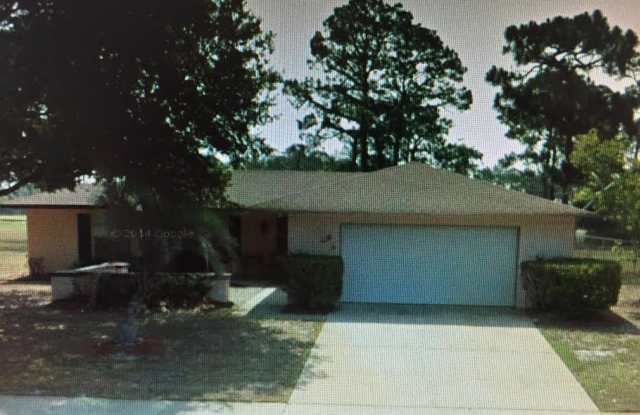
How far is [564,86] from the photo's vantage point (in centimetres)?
2569

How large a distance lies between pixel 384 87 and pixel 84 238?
20.3 m

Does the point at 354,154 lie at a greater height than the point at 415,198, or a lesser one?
greater

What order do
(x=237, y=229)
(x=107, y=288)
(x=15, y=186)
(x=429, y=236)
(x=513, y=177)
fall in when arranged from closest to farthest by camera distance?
1. (x=107, y=288)
2. (x=429, y=236)
3. (x=15, y=186)
4. (x=237, y=229)
5. (x=513, y=177)

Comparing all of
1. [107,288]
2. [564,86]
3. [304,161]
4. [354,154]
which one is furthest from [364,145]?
[107,288]

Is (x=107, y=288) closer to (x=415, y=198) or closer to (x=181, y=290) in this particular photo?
(x=181, y=290)

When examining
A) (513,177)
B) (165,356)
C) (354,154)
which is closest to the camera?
(165,356)

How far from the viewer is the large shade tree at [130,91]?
8.48 metres

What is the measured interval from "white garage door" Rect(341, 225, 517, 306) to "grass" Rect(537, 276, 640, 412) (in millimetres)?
1484

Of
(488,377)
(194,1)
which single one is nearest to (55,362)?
(488,377)

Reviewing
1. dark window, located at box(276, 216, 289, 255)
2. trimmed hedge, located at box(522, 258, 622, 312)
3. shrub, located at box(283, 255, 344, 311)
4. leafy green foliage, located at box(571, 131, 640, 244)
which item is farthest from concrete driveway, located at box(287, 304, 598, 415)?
dark window, located at box(276, 216, 289, 255)

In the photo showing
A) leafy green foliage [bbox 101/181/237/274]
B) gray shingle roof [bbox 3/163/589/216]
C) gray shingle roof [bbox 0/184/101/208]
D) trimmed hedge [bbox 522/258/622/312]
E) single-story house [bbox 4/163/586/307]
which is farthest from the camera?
gray shingle roof [bbox 0/184/101/208]

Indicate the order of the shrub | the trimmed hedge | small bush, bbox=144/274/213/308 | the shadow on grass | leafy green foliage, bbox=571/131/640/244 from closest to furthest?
the shadow on grass
the trimmed hedge
the shrub
small bush, bbox=144/274/213/308
leafy green foliage, bbox=571/131/640/244

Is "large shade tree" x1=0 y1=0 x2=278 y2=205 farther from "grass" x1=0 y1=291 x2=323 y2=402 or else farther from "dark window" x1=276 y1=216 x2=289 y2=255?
"dark window" x1=276 y1=216 x2=289 y2=255

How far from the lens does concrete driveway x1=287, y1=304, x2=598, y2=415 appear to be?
5.31 meters
